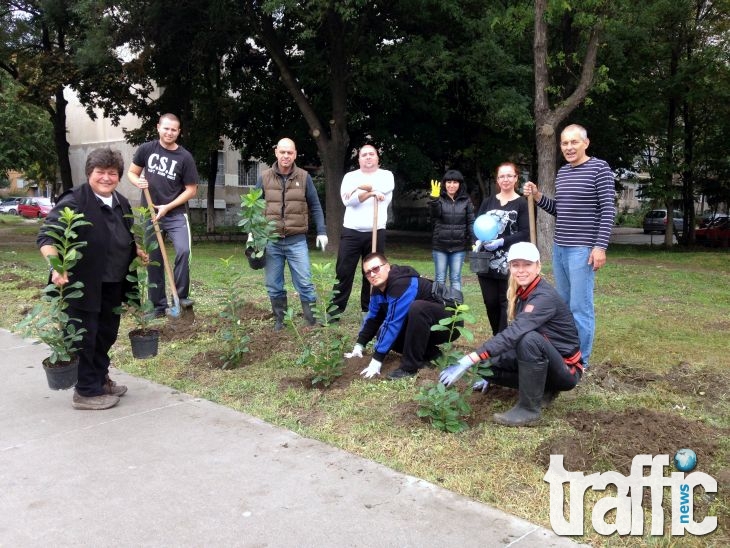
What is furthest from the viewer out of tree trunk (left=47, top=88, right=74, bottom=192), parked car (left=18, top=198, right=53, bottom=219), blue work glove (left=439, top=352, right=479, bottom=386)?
parked car (left=18, top=198, right=53, bottom=219)

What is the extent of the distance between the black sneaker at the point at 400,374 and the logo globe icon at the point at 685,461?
6.68ft

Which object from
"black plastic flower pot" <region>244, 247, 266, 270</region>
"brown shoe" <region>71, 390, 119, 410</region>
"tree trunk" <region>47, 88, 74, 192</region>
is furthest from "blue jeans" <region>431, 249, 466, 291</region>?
"tree trunk" <region>47, 88, 74, 192</region>

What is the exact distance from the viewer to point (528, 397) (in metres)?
3.85

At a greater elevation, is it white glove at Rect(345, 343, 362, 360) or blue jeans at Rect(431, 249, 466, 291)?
blue jeans at Rect(431, 249, 466, 291)

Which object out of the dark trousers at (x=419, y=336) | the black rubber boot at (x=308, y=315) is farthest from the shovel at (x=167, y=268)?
the dark trousers at (x=419, y=336)

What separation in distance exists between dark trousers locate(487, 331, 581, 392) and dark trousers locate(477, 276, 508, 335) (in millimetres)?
1210

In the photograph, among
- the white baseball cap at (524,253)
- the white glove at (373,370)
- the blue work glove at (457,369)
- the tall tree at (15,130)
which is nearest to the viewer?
the blue work glove at (457,369)

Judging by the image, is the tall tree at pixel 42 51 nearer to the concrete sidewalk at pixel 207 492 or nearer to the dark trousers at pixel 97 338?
the dark trousers at pixel 97 338

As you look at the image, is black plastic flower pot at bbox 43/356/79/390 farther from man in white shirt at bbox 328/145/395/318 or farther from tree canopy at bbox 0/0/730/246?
tree canopy at bbox 0/0/730/246

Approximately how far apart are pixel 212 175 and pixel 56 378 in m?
26.3

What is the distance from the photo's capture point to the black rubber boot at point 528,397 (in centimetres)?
375

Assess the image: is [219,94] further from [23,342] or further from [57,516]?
[57,516]

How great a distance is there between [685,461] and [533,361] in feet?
3.06

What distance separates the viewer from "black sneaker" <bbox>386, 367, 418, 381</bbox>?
189 inches
